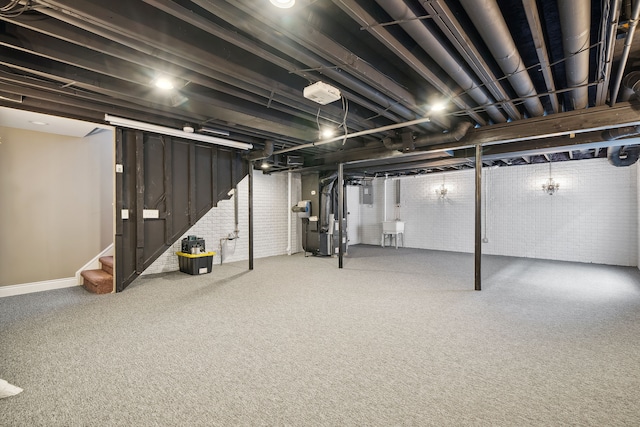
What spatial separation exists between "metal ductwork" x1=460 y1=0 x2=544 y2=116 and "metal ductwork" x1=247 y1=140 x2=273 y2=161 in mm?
3948

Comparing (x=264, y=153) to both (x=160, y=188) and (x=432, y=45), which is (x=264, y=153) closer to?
(x=160, y=188)

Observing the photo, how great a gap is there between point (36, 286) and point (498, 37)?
22.1 ft

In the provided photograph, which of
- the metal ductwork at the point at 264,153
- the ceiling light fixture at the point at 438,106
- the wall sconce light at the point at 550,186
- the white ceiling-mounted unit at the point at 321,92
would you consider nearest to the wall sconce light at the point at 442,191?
the wall sconce light at the point at 550,186

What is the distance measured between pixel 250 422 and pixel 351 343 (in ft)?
4.01

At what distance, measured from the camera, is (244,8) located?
6.07 ft

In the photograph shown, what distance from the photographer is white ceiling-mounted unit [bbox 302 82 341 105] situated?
285 cm

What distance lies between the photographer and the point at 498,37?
2.13m

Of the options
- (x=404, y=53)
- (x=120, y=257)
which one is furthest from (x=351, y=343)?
(x=120, y=257)

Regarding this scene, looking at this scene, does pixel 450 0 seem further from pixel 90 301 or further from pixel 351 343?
pixel 90 301

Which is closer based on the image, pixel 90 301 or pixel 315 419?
pixel 315 419

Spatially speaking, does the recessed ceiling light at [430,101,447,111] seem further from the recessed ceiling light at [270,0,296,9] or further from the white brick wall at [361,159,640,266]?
the white brick wall at [361,159,640,266]

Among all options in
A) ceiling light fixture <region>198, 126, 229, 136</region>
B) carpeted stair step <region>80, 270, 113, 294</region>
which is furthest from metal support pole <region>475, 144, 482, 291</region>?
carpeted stair step <region>80, 270, 113, 294</region>

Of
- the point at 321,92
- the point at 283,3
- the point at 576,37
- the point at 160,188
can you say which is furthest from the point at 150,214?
the point at 576,37

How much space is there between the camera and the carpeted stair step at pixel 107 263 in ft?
15.6
